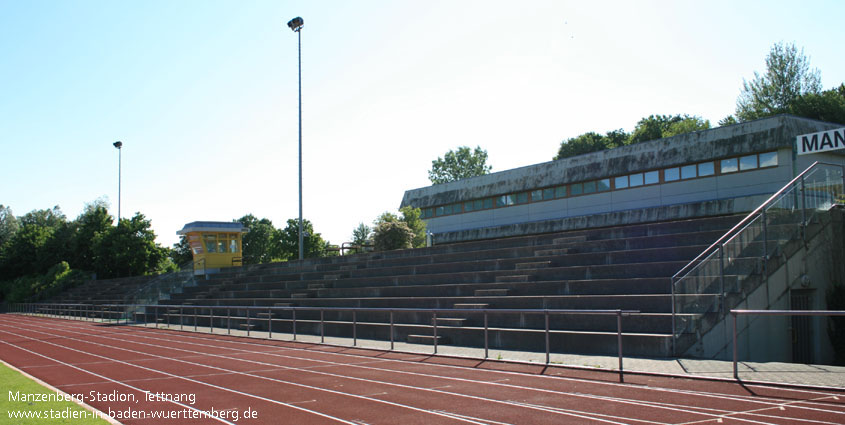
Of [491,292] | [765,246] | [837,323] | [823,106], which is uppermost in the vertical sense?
[823,106]

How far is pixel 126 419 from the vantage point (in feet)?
25.6

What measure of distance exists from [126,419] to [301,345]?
31.1 feet

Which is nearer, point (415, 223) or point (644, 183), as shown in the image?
point (644, 183)

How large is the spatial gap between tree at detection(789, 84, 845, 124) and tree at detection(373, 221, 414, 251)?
3644 cm

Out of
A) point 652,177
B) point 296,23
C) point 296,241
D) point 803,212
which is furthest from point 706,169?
point 296,241

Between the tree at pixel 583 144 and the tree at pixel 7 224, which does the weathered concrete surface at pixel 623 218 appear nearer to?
the tree at pixel 583 144

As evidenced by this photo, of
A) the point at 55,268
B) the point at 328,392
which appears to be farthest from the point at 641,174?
the point at 55,268

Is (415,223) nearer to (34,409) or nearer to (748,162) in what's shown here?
(748,162)

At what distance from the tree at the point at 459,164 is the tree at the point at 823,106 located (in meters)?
49.6

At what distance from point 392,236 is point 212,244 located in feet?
42.9

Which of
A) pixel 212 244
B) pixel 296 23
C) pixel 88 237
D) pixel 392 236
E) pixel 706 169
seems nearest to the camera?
pixel 706 169

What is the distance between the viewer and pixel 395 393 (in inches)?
367

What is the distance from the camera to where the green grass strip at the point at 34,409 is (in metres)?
7.27

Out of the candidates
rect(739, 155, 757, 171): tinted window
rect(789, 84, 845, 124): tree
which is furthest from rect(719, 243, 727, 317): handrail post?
rect(789, 84, 845, 124): tree
